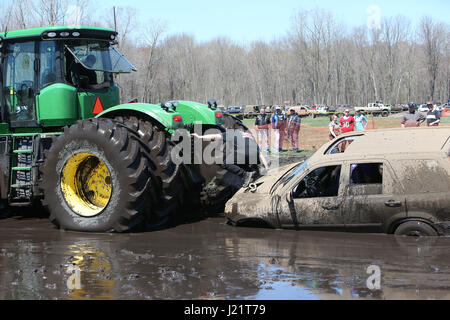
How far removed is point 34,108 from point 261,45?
87.3 m

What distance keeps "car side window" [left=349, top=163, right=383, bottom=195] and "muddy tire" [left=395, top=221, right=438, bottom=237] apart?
0.51 m

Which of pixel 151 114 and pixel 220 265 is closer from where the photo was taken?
pixel 220 265

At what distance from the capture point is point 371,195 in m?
7.40

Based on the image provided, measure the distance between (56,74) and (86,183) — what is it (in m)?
1.83

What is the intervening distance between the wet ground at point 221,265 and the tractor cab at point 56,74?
6.76ft

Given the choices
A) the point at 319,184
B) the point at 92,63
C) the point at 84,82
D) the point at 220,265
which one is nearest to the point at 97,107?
the point at 84,82

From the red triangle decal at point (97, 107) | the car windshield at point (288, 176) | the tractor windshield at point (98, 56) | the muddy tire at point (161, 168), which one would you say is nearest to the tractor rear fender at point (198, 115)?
the muddy tire at point (161, 168)

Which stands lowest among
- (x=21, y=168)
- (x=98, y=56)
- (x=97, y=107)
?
(x=21, y=168)

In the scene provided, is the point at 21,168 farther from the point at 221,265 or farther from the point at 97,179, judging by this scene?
the point at 221,265

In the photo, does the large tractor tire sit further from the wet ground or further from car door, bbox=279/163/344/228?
car door, bbox=279/163/344/228

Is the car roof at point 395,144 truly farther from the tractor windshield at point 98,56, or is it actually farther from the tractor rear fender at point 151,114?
the tractor windshield at point 98,56

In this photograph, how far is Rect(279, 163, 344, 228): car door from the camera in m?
7.59

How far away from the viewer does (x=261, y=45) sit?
94.2m
